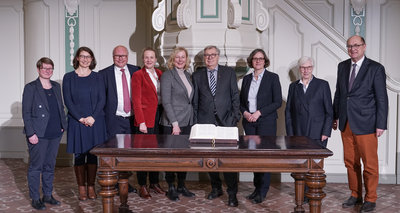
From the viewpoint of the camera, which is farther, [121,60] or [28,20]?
[28,20]

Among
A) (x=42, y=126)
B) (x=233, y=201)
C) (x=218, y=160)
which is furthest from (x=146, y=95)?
(x=218, y=160)

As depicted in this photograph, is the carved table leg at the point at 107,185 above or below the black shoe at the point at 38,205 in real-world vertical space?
above

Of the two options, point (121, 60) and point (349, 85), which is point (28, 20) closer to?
point (121, 60)

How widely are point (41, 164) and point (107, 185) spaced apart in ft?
4.67

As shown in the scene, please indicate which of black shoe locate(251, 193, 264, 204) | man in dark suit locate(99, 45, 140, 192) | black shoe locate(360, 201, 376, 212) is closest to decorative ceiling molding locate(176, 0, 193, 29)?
man in dark suit locate(99, 45, 140, 192)

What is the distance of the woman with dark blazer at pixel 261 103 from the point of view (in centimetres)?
483

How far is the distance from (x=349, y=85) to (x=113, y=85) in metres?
2.29

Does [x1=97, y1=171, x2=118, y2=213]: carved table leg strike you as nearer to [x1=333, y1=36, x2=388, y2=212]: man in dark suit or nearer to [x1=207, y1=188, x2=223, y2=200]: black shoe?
[x1=207, y1=188, x2=223, y2=200]: black shoe

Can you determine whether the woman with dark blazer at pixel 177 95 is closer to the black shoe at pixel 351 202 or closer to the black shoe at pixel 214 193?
the black shoe at pixel 214 193

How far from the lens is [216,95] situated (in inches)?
186

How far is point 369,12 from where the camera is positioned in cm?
735

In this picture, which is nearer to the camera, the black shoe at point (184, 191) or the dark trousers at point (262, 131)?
the dark trousers at point (262, 131)

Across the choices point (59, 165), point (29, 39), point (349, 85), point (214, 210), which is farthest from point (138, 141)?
point (29, 39)

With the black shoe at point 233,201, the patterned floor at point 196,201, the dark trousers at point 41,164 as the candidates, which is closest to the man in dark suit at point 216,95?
the black shoe at point 233,201
